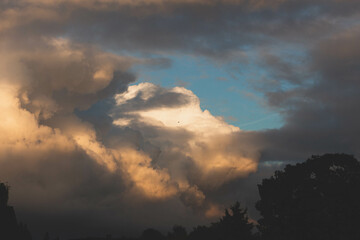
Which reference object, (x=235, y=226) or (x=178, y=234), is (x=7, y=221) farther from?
(x=178, y=234)

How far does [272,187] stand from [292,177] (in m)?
3.77

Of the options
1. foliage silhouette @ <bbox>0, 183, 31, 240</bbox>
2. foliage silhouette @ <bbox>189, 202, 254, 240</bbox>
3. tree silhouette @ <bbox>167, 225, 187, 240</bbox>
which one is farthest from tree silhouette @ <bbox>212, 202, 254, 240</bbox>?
tree silhouette @ <bbox>167, 225, 187, 240</bbox>

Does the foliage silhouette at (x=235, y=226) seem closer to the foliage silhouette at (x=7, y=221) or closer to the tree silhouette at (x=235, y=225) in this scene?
the tree silhouette at (x=235, y=225)

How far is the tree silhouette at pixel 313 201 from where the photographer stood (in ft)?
226

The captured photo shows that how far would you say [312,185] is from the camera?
7594 cm

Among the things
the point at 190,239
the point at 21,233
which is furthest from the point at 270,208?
the point at 190,239

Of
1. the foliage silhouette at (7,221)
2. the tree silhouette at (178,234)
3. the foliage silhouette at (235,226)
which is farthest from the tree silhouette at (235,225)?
the tree silhouette at (178,234)

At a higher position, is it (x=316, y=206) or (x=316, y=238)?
(x=316, y=206)

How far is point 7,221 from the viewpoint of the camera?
70.6m

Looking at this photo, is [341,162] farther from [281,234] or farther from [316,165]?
[281,234]

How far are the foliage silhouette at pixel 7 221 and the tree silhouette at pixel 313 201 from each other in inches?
1544

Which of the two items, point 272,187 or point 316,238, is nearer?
point 316,238

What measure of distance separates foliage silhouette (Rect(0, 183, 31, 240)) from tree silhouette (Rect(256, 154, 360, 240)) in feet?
129

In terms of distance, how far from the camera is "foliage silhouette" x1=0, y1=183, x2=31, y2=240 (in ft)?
229
